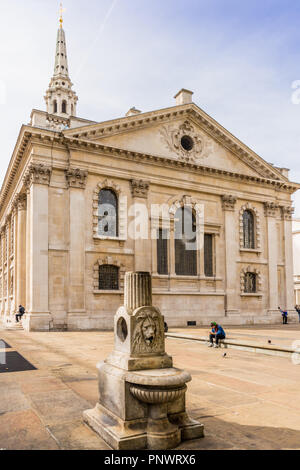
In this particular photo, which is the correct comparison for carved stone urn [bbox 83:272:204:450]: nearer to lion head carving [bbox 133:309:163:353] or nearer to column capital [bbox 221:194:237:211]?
lion head carving [bbox 133:309:163:353]

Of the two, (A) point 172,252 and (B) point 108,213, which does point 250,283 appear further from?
(B) point 108,213

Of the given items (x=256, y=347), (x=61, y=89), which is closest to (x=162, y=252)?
(x=256, y=347)

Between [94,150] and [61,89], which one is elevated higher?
[61,89]

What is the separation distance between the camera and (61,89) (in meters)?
57.3

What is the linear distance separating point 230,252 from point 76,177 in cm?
1432

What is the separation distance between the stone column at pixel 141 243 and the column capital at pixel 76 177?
3.89 metres

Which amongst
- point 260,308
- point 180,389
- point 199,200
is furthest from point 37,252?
point 180,389

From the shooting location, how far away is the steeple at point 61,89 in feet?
189

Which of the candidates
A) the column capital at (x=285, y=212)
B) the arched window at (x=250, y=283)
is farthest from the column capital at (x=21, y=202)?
the column capital at (x=285, y=212)

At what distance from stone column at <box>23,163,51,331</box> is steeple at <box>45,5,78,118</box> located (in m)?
33.1

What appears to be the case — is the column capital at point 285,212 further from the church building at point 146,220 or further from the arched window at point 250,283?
the arched window at point 250,283

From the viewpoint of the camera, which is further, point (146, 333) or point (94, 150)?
point (94, 150)

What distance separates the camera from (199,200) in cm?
3331

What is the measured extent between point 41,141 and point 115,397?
23612 mm
